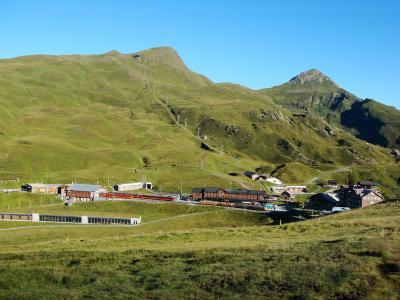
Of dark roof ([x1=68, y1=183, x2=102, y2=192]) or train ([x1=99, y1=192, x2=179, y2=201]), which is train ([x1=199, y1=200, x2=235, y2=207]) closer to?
train ([x1=99, y1=192, x2=179, y2=201])

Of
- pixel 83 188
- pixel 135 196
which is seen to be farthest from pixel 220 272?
pixel 83 188

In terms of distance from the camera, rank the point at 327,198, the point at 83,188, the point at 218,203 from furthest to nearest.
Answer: the point at 83,188
the point at 327,198
the point at 218,203

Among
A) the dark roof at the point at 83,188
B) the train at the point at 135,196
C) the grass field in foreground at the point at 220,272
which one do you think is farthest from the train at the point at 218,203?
the grass field in foreground at the point at 220,272

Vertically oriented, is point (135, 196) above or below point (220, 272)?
above

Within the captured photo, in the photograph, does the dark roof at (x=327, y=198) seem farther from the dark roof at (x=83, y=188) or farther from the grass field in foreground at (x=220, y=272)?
the grass field in foreground at (x=220, y=272)

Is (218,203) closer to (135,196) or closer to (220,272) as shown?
(135,196)

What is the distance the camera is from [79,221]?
126312mm

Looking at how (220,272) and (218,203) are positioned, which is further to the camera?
(218,203)

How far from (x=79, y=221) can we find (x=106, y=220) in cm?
825

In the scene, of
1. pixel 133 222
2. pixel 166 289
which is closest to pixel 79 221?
pixel 133 222

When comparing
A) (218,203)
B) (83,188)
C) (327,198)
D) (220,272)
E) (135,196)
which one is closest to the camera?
(220,272)

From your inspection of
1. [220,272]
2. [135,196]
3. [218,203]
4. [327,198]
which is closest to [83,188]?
[135,196]

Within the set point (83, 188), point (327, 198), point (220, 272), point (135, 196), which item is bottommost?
point (220, 272)

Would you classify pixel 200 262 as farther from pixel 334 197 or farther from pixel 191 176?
pixel 191 176
